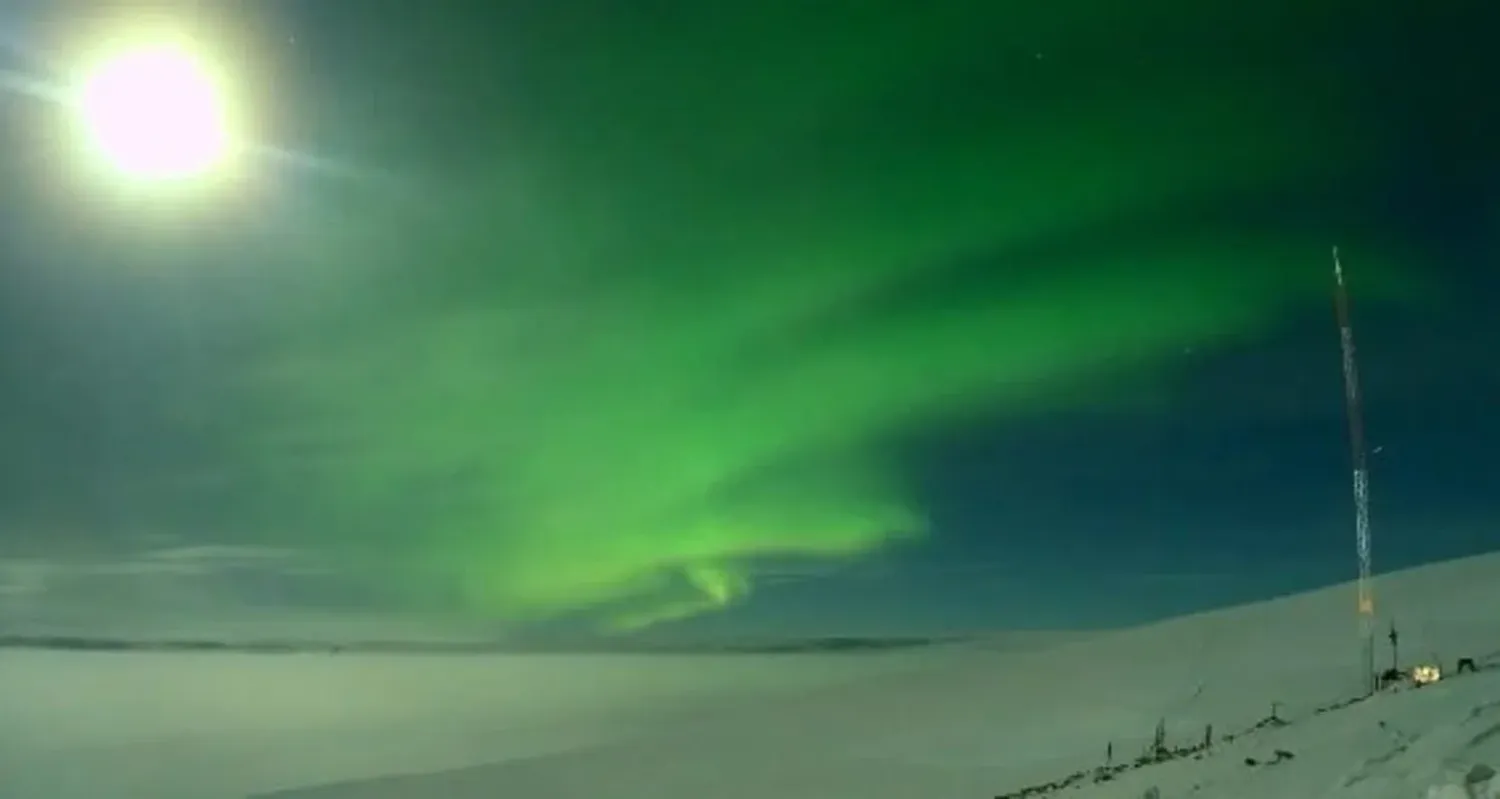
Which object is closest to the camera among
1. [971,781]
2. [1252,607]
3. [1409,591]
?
[971,781]

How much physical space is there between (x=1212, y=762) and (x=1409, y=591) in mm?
15239

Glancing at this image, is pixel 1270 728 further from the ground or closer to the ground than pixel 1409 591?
closer to the ground

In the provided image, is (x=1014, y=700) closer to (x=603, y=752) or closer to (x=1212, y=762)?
(x=603, y=752)

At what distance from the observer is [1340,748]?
1008 centimetres

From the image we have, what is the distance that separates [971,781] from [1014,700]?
649 centimetres

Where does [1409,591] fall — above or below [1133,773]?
above

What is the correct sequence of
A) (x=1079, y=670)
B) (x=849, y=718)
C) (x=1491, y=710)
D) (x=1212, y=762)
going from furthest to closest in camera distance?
(x=849, y=718) < (x=1079, y=670) < (x=1212, y=762) < (x=1491, y=710)

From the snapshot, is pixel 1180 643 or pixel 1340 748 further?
pixel 1180 643

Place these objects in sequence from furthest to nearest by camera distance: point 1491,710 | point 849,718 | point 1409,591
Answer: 1. point 849,718
2. point 1409,591
3. point 1491,710

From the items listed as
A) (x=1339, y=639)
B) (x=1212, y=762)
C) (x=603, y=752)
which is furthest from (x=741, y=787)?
(x=1212, y=762)

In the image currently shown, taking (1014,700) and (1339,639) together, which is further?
(1014,700)

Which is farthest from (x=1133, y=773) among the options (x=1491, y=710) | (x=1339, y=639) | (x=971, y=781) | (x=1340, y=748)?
(x=1339, y=639)

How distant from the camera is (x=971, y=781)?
19.9 m

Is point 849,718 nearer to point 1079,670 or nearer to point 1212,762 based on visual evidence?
point 1079,670
